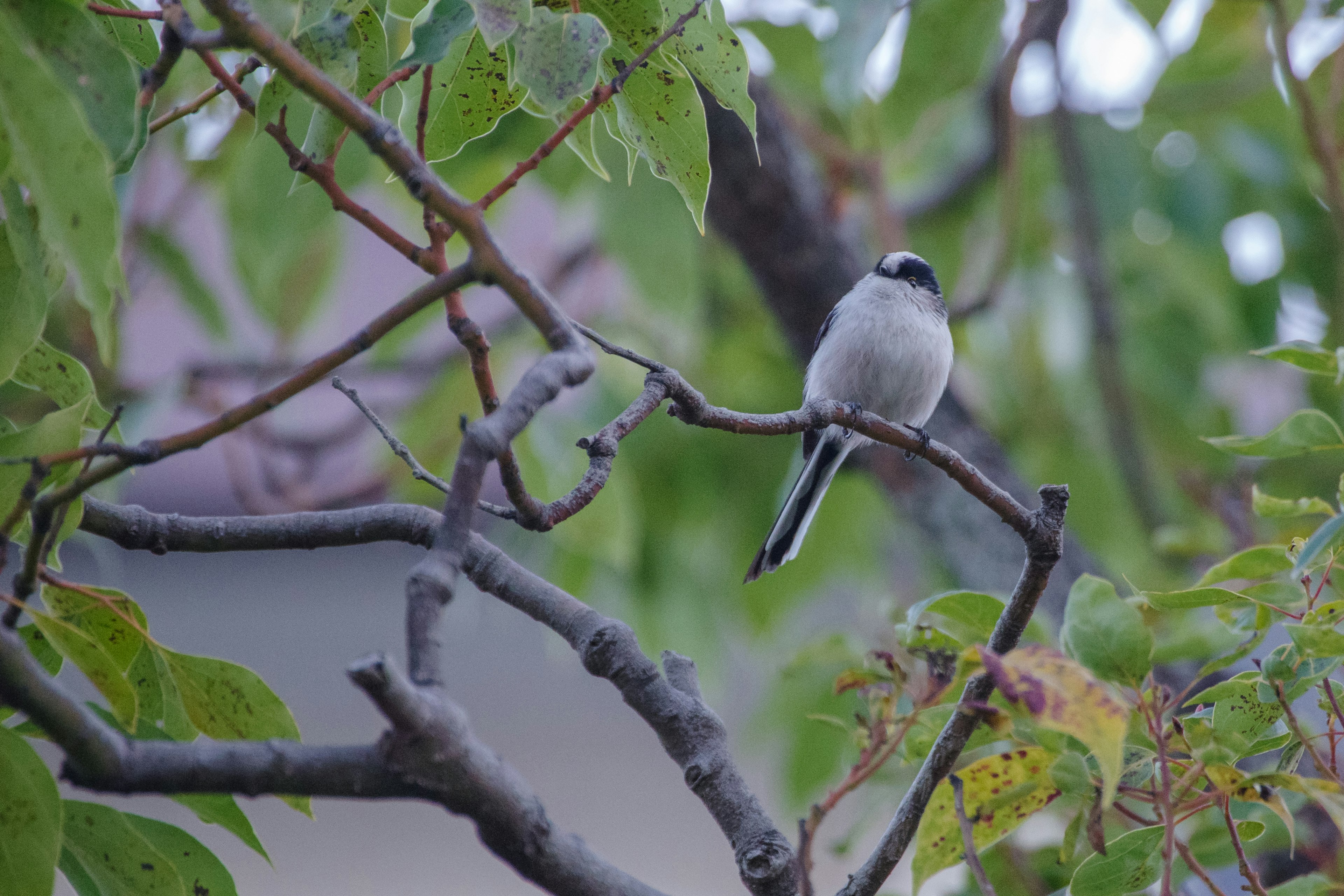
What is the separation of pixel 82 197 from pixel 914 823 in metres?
0.87

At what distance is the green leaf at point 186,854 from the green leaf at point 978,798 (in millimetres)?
672

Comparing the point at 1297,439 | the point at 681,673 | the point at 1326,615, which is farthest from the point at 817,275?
the point at 1326,615

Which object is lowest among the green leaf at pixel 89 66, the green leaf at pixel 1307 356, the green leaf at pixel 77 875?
the green leaf at pixel 77 875

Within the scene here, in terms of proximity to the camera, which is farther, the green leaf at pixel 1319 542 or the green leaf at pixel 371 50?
the green leaf at pixel 371 50

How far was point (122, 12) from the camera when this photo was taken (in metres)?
0.96

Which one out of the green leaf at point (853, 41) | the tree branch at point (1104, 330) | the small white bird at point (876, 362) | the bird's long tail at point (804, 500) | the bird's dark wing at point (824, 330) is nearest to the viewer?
the green leaf at point (853, 41)

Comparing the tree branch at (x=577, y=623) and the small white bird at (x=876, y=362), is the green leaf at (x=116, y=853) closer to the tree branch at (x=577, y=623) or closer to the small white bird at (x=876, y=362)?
the tree branch at (x=577, y=623)

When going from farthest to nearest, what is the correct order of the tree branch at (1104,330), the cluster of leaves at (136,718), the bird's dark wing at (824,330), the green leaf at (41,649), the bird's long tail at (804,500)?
1. the tree branch at (1104,330)
2. the bird's dark wing at (824,330)
3. the bird's long tail at (804,500)
4. the green leaf at (41,649)
5. the cluster of leaves at (136,718)

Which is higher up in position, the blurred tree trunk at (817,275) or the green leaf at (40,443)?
the blurred tree trunk at (817,275)

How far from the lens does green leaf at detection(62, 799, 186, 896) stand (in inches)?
38.5

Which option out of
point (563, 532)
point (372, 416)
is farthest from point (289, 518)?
point (563, 532)

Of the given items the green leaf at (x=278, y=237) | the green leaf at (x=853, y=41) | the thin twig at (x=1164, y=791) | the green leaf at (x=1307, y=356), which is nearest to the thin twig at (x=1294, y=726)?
the thin twig at (x=1164, y=791)

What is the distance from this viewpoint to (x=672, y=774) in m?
5.54

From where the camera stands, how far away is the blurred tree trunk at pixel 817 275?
259 centimetres
